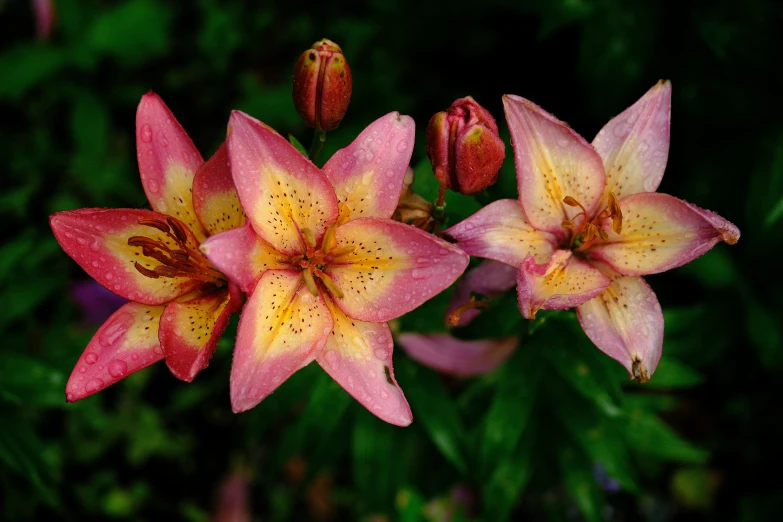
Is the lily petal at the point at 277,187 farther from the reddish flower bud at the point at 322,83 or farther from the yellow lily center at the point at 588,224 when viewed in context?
the yellow lily center at the point at 588,224

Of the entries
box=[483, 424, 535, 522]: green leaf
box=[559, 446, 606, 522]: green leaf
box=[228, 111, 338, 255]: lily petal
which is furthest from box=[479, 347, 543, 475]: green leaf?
box=[228, 111, 338, 255]: lily petal

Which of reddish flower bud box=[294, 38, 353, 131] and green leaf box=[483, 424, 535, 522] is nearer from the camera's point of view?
reddish flower bud box=[294, 38, 353, 131]

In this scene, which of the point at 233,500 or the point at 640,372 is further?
the point at 233,500

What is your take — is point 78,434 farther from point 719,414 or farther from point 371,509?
point 719,414

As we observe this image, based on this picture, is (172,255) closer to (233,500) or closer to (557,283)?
(557,283)

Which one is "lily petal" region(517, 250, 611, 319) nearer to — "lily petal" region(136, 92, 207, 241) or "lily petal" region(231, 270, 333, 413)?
"lily petal" region(231, 270, 333, 413)

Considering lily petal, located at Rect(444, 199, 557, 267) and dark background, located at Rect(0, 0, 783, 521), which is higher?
lily petal, located at Rect(444, 199, 557, 267)

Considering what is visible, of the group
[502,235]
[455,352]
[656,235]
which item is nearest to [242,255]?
[502,235]
